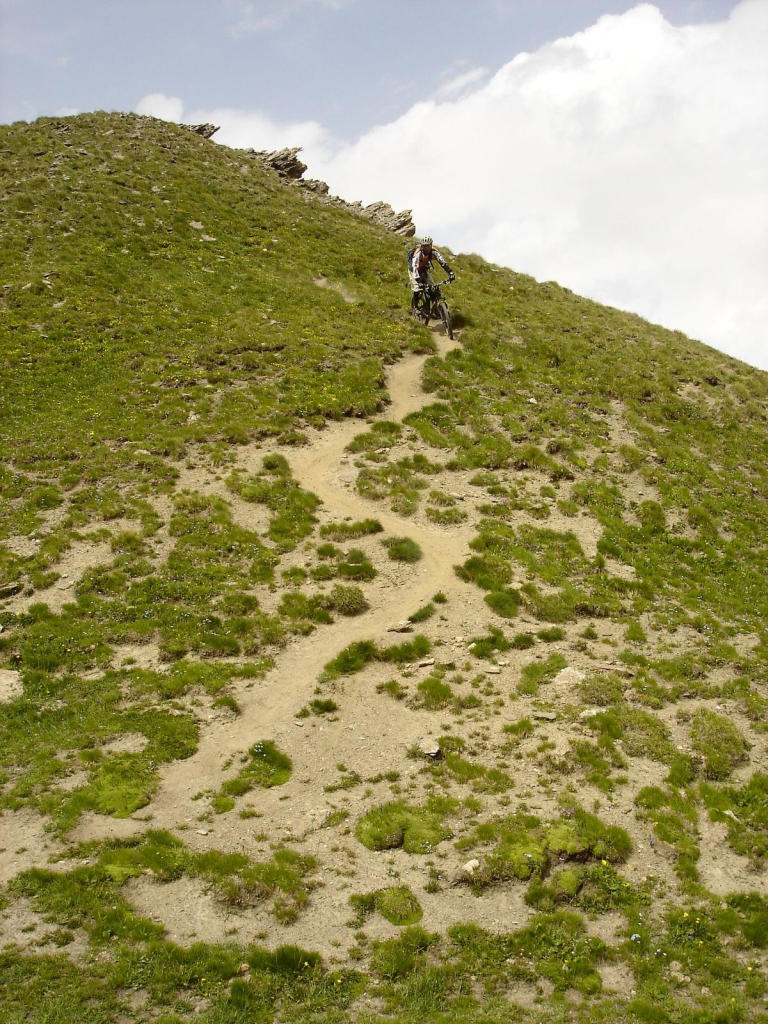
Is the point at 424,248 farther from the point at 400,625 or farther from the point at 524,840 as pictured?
the point at 524,840

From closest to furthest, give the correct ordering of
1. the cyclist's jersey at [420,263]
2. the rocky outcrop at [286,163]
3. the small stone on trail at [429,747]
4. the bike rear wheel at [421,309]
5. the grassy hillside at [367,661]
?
1. the grassy hillside at [367,661]
2. the small stone on trail at [429,747]
3. the cyclist's jersey at [420,263]
4. the bike rear wheel at [421,309]
5. the rocky outcrop at [286,163]

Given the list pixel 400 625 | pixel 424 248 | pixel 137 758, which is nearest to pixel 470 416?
pixel 424 248

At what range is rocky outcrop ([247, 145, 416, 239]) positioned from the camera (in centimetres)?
7075

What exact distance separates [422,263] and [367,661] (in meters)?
28.5

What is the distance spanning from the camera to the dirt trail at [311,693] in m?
17.5

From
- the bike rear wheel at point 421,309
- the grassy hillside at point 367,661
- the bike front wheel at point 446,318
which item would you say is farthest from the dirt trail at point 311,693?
the bike rear wheel at point 421,309

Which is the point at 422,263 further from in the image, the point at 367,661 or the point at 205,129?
the point at 205,129

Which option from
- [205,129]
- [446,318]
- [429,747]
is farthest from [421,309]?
[205,129]

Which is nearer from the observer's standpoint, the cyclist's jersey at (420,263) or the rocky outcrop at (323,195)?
the cyclist's jersey at (420,263)

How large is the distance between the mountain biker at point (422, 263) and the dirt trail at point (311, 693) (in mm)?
16059

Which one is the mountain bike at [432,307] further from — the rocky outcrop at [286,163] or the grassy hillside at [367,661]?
the rocky outcrop at [286,163]

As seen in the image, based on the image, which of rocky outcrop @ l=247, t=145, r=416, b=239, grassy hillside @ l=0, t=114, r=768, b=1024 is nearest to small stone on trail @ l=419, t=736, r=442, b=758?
grassy hillside @ l=0, t=114, r=768, b=1024

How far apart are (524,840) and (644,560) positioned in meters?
15.4

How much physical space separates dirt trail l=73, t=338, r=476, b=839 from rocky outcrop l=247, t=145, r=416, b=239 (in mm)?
43390
